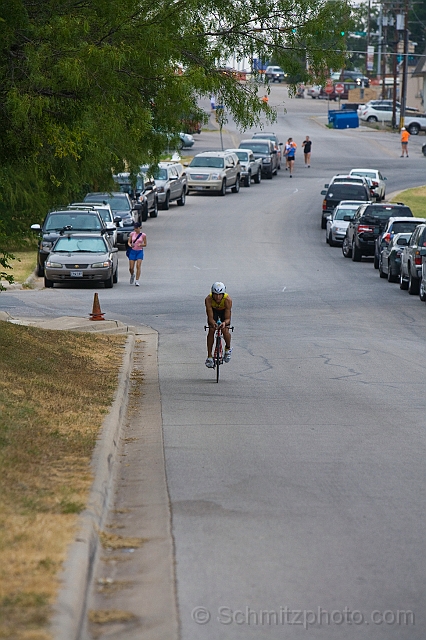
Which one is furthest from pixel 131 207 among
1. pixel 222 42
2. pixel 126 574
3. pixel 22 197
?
pixel 126 574

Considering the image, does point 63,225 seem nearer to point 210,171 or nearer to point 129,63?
point 129,63

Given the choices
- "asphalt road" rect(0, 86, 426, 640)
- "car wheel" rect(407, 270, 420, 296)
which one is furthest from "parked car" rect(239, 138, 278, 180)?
"car wheel" rect(407, 270, 420, 296)

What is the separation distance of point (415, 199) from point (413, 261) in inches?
1131

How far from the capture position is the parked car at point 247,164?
61.6m

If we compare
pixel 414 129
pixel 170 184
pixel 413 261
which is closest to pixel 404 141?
pixel 414 129

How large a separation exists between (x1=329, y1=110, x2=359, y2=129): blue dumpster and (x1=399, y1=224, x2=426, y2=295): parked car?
68.2 metres

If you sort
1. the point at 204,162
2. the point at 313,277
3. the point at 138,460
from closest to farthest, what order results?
1. the point at 138,460
2. the point at 313,277
3. the point at 204,162

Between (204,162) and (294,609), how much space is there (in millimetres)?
52467

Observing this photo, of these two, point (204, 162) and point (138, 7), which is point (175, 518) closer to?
point (138, 7)

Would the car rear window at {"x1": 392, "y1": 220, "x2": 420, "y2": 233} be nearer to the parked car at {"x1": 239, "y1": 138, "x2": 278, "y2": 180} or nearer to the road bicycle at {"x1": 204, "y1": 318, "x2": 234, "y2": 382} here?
the road bicycle at {"x1": 204, "y1": 318, "x2": 234, "y2": 382}

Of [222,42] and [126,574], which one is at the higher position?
[222,42]

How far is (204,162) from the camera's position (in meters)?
57.7

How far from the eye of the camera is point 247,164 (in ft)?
202

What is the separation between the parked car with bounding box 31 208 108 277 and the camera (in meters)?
32.8
